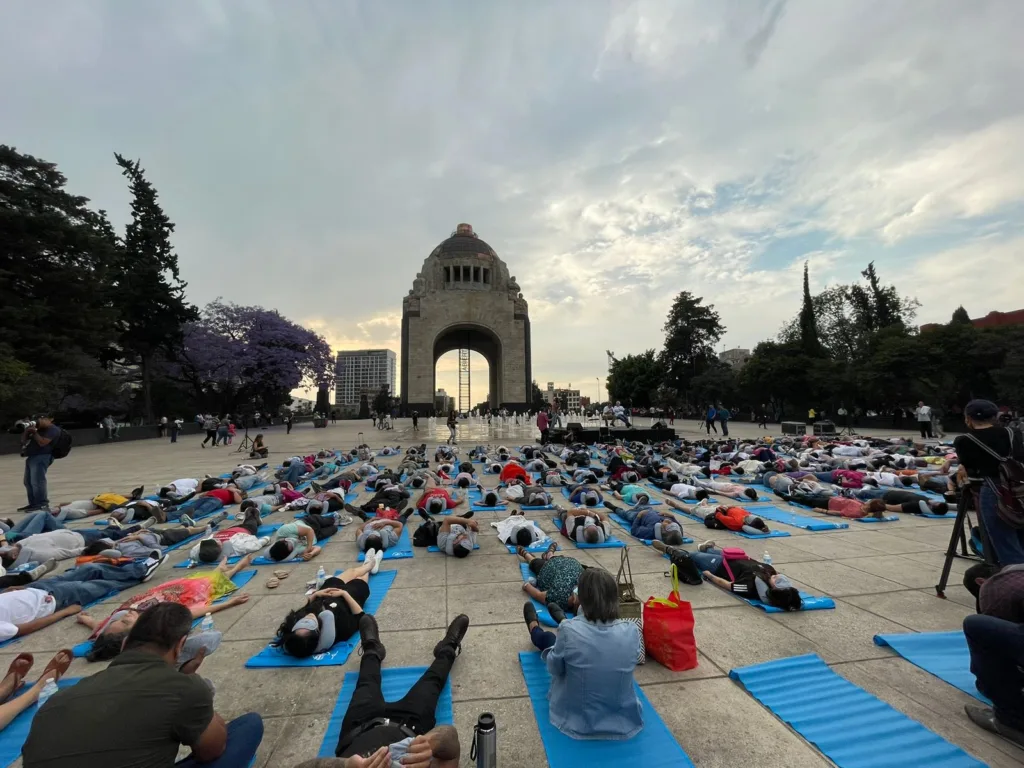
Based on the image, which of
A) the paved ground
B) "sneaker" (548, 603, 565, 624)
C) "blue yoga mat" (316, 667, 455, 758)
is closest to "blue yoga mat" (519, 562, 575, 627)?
"sneaker" (548, 603, 565, 624)

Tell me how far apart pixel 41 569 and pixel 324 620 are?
4.15 metres

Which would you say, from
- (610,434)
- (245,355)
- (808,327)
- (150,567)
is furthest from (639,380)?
(150,567)

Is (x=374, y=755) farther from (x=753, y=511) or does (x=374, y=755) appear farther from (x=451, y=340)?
(x=451, y=340)

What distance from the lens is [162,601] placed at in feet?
10.5

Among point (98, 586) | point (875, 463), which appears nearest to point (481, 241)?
point (875, 463)

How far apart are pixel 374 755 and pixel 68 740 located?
1.13 m

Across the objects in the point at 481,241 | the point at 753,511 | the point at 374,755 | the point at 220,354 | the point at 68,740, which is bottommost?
the point at 753,511

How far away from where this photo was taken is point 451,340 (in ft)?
154

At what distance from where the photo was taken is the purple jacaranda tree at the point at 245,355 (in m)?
34.2

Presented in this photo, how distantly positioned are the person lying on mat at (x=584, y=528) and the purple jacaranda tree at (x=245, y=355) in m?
34.6

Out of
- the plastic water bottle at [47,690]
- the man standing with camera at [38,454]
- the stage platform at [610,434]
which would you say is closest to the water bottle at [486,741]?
the plastic water bottle at [47,690]

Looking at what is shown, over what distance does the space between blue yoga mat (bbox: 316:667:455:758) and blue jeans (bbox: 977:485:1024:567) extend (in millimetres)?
4520

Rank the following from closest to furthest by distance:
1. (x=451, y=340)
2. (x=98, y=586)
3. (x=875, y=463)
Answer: (x=98, y=586)
(x=875, y=463)
(x=451, y=340)

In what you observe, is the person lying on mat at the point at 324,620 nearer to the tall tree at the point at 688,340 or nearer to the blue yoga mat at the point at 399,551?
the blue yoga mat at the point at 399,551
